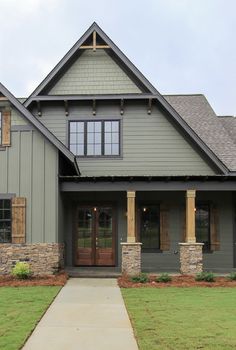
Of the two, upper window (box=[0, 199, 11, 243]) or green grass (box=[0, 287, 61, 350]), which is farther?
upper window (box=[0, 199, 11, 243])

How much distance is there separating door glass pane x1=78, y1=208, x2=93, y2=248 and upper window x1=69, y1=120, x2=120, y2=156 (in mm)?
2169

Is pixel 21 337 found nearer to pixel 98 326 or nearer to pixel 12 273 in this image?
pixel 98 326

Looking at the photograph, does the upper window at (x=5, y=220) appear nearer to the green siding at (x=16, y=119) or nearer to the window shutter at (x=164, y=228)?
the green siding at (x=16, y=119)

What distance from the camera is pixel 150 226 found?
680 inches

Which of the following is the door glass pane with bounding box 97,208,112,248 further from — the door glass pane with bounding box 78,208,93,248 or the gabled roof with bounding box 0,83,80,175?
the gabled roof with bounding box 0,83,80,175

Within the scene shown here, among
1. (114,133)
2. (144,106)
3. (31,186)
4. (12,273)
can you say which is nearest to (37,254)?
(12,273)

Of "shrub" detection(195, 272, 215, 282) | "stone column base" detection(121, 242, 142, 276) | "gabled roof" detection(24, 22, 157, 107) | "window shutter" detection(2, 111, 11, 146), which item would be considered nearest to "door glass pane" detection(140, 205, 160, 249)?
"stone column base" detection(121, 242, 142, 276)

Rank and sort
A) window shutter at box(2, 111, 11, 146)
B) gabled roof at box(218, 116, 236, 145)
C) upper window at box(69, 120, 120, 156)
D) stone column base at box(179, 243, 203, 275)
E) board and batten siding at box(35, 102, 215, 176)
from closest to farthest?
stone column base at box(179, 243, 203, 275)
window shutter at box(2, 111, 11, 146)
board and batten siding at box(35, 102, 215, 176)
upper window at box(69, 120, 120, 156)
gabled roof at box(218, 116, 236, 145)

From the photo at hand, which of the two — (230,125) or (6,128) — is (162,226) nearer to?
(6,128)

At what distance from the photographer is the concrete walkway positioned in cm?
694

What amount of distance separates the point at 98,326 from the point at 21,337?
1517mm

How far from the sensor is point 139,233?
17.2 metres

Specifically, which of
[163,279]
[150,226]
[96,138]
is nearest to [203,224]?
[150,226]

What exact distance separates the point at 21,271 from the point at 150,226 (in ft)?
17.7
